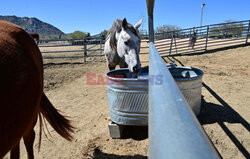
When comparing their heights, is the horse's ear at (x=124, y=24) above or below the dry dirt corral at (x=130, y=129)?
above

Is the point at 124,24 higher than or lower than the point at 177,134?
higher

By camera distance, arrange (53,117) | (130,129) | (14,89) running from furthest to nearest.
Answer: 1. (130,129)
2. (53,117)
3. (14,89)

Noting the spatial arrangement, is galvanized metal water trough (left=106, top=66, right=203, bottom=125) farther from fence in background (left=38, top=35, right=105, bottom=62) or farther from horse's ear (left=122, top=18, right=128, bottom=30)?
fence in background (left=38, top=35, right=105, bottom=62)

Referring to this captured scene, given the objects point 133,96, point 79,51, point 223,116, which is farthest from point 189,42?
point 133,96

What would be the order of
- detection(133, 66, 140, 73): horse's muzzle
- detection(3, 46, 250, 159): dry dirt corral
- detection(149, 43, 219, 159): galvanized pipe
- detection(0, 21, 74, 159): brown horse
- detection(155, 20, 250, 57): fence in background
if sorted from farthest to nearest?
detection(155, 20, 250, 57): fence in background
detection(133, 66, 140, 73): horse's muzzle
detection(3, 46, 250, 159): dry dirt corral
detection(0, 21, 74, 159): brown horse
detection(149, 43, 219, 159): galvanized pipe

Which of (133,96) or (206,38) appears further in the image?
(206,38)

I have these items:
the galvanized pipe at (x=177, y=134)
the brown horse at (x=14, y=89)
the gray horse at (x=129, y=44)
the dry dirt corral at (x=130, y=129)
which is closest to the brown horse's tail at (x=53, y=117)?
the dry dirt corral at (x=130, y=129)

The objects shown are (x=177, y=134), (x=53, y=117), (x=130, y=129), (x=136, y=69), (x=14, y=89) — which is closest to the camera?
(x=177, y=134)

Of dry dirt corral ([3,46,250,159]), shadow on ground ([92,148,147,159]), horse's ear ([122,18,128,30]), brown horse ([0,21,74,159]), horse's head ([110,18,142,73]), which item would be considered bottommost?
shadow on ground ([92,148,147,159])

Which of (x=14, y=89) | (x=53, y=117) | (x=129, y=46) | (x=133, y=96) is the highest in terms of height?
(x=129, y=46)

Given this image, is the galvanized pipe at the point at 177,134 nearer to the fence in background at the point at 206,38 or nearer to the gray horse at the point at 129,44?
the gray horse at the point at 129,44

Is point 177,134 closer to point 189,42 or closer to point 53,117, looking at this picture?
point 53,117

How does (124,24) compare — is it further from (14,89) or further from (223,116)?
(223,116)

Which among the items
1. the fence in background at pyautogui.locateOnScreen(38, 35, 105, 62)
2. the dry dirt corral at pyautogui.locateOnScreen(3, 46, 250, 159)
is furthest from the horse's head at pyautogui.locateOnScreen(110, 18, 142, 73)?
the fence in background at pyautogui.locateOnScreen(38, 35, 105, 62)
